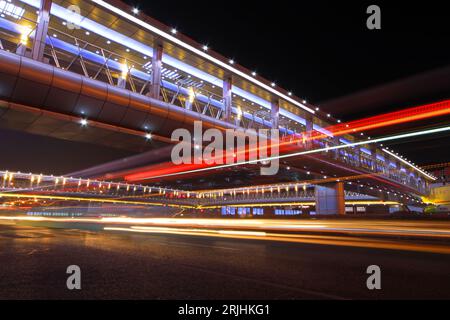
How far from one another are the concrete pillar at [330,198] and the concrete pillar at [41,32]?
36437mm

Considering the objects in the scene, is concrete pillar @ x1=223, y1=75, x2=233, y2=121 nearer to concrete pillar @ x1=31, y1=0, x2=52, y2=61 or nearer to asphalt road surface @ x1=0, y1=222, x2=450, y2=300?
concrete pillar @ x1=31, y1=0, x2=52, y2=61

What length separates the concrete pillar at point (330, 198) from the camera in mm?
39803

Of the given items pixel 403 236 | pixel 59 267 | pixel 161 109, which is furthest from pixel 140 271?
pixel 161 109

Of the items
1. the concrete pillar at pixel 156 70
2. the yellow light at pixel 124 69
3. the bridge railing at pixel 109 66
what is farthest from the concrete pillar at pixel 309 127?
the yellow light at pixel 124 69

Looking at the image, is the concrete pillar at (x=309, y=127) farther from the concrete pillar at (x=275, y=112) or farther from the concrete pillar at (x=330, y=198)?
the concrete pillar at (x=330, y=198)

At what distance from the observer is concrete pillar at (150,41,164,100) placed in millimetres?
15767

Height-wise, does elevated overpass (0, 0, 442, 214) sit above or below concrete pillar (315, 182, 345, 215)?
above

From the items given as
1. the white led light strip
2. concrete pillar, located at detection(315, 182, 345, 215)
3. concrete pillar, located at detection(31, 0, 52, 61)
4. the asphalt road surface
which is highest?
the white led light strip

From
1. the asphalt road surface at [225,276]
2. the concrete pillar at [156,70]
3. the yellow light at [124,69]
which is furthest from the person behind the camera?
the yellow light at [124,69]

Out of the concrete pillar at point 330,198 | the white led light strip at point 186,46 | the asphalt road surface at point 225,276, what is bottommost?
the asphalt road surface at point 225,276

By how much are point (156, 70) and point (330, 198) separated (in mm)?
32230

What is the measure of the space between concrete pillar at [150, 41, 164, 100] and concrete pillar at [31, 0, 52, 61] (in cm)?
506

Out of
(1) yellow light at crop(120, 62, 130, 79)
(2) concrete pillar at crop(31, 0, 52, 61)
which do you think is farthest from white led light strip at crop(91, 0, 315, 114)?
(1) yellow light at crop(120, 62, 130, 79)

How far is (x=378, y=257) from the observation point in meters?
7.58
